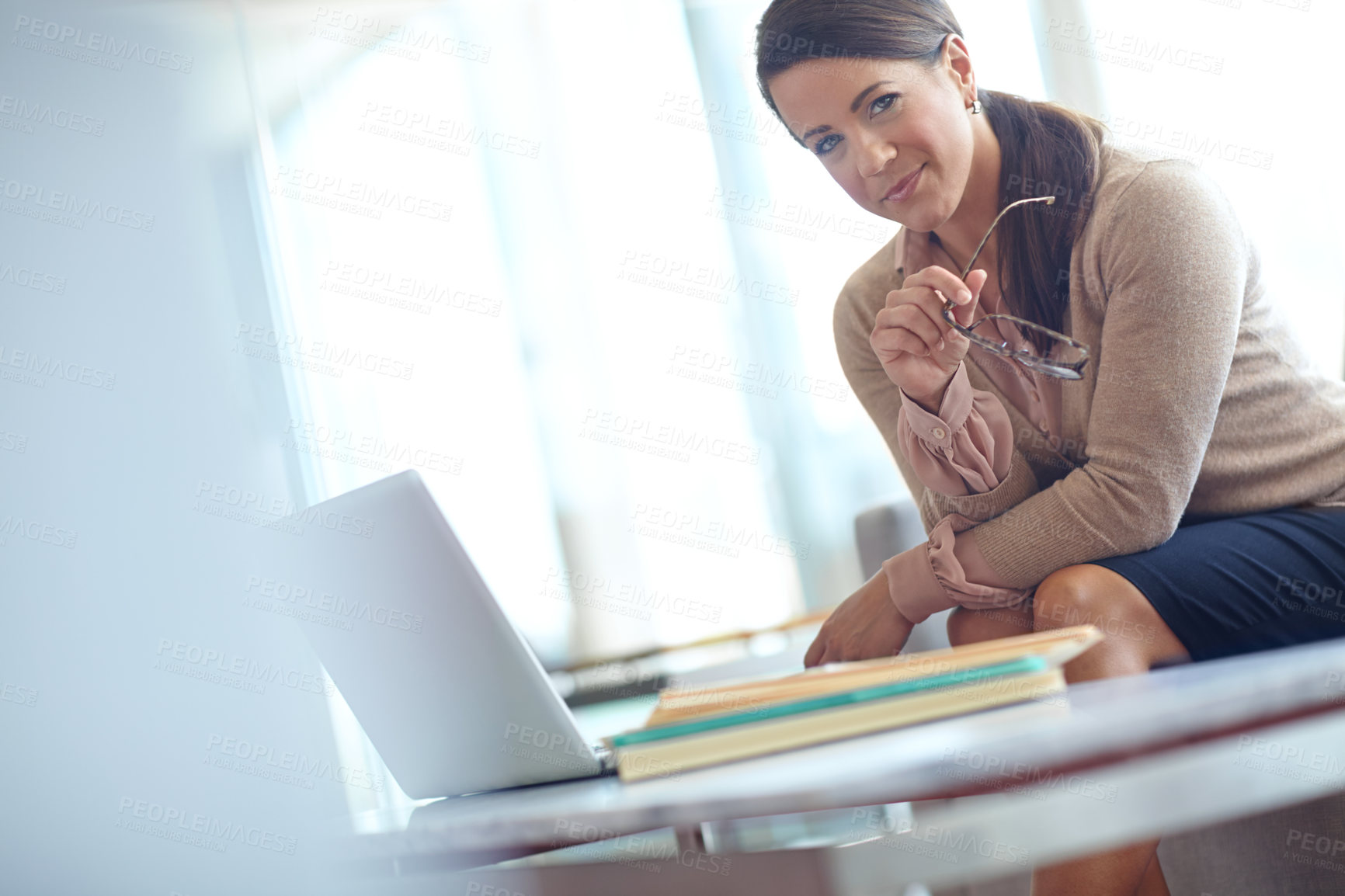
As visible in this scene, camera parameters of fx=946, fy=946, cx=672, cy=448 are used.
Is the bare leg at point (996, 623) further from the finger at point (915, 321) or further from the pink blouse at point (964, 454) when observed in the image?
the finger at point (915, 321)

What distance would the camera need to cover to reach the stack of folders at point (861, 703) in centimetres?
41

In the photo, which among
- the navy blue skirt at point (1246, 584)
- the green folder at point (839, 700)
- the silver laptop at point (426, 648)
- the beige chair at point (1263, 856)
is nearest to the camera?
the green folder at point (839, 700)

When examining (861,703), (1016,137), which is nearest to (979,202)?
(1016,137)

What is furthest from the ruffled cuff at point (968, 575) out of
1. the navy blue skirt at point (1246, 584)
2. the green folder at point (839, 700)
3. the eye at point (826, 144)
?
the green folder at point (839, 700)

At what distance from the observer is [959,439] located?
3.39ft

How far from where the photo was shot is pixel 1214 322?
0.89 meters

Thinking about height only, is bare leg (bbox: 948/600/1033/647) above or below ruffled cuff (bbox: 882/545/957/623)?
below

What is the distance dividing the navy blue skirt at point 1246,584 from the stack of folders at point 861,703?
428 mm

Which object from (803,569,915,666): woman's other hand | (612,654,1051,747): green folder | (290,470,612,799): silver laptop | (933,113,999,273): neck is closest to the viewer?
(612,654,1051,747): green folder

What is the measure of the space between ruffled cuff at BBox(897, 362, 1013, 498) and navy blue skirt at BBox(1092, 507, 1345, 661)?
0.67ft

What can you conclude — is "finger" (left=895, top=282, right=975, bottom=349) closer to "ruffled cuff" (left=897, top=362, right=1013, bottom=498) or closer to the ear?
"ruffled cuff" (left=897, top=362, right=1013, bottom=498)

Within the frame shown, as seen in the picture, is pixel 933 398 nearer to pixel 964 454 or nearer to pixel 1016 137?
pixel 964 454

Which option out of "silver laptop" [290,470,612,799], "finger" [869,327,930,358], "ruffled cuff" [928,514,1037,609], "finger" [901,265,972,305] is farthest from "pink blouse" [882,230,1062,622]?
"silver laptop" [290,470,612,799]

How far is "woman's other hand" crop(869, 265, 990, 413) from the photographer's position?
0.79m
